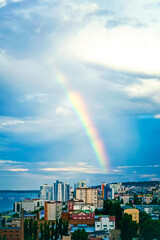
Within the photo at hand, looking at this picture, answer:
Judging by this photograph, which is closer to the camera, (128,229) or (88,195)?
(128,229)

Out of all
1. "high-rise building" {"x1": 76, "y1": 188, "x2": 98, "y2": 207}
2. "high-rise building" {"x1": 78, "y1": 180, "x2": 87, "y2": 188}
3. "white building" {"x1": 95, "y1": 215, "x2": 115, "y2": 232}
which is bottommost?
"white building" {"x1": 95, "y1": 215, "x2": 115, "y2": 232}

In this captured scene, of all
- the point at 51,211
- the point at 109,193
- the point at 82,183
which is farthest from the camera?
the point at 82,183

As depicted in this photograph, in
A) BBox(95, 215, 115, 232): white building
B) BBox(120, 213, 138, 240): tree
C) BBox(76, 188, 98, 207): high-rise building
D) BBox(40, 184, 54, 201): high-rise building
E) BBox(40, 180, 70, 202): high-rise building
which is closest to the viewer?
BBox(120, 213, 138, 240): tree

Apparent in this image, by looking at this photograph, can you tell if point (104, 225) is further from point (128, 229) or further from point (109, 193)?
point (109, 193)

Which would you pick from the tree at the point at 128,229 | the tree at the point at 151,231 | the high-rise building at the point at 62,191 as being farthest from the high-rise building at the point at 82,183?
the tree at the point at 151,231

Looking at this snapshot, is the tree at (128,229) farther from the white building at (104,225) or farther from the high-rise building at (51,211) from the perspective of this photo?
the high-rise building at (51,211)

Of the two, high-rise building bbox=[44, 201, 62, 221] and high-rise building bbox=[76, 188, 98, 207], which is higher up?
high-rise building bbox=[76, 188, 98, 207]

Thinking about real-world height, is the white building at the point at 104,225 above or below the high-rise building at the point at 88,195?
A: below

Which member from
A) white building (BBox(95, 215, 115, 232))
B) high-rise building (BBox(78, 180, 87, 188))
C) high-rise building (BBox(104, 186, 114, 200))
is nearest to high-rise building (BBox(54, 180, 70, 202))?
high-rise building (BBox(78, 180, 87, 188))

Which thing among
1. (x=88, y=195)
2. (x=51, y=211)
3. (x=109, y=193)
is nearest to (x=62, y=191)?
(x=109, y=193)

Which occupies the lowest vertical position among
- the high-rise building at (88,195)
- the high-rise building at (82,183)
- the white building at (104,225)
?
the white building at (104,225)

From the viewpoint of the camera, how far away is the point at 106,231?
17.9m

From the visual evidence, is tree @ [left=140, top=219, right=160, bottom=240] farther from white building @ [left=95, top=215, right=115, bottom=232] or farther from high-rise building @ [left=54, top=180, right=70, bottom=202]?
high-rise building @ [left=54, top=180, right=70, bottom=202]

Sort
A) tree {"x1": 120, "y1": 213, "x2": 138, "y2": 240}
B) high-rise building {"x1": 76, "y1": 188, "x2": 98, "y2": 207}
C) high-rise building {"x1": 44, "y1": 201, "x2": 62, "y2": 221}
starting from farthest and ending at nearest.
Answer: high-rise building {"x1": 76, "y1": 188, "x2": 98, "y2": 207} → high-rise building {"x1": 44, "y1": 201, "x2": 62, "y2": 221} → tree {"x1": 120, "y1": 213, "x2": 138, "y2": 240}
